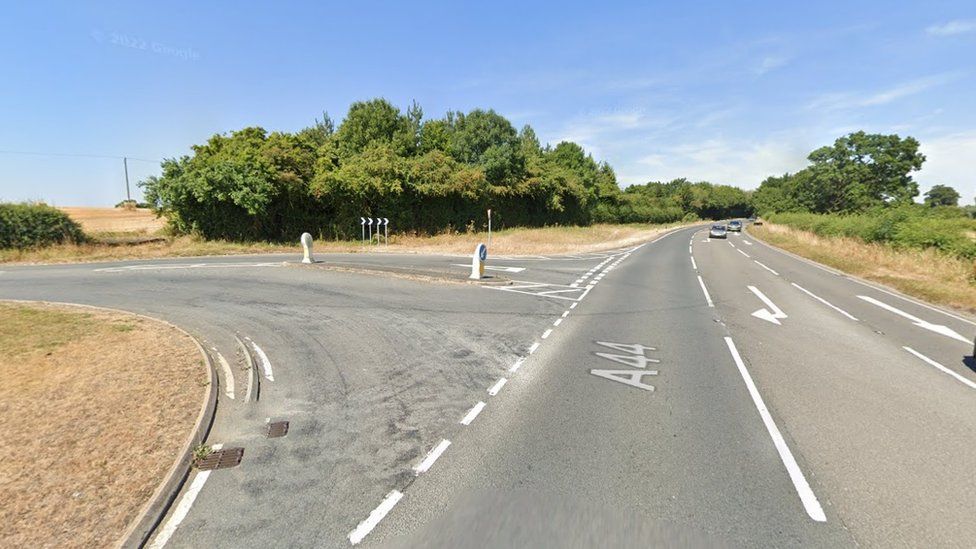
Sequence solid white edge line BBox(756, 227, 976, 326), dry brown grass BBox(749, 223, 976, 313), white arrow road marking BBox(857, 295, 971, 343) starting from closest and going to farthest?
white arrow road marking BBox(857, 295, 971, 343) < solid white edge line BBox(756, 227, 976, 326) < dry brown grass BBox(749, 223, 976, 313)

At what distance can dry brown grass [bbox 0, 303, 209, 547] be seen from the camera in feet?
11.4

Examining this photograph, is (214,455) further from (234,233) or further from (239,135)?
(239,135)

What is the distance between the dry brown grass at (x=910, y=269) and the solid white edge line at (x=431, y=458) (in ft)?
50.9

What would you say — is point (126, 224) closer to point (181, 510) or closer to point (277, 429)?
point (277, 429)

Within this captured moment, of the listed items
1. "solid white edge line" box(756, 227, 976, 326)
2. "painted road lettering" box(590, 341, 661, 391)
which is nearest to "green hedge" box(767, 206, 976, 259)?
"solid white edge line" box(756, 227, 976, 326)

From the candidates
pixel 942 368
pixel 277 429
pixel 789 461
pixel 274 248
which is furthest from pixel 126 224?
pixel 942 368

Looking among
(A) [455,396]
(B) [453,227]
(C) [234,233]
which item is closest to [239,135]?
(C) [234,233]

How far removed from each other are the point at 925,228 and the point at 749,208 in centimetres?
13094

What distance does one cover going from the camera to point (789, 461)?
4.38 metres

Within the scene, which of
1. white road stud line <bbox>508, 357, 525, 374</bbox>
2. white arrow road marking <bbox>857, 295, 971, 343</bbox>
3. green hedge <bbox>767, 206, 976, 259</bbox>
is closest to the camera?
white road stud line <bbox>508, 357, 525, 374</bbox>

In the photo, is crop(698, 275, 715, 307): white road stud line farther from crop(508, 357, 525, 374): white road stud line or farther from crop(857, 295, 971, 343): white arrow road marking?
crop(508, 357, 525, 374): white road stud line

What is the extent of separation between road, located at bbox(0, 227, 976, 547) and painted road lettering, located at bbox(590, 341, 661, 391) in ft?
0.14

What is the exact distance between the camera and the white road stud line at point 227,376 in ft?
19.4

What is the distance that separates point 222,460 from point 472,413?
2.64 meters
